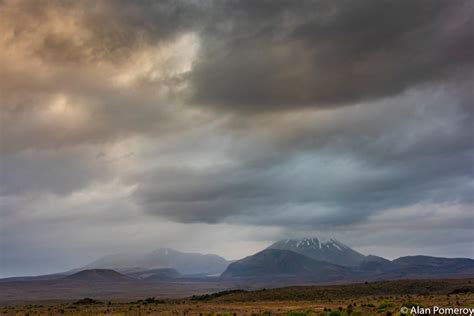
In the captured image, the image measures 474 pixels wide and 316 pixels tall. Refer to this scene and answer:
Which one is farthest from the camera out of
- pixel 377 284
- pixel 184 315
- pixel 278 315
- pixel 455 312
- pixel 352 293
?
pixel 377 284

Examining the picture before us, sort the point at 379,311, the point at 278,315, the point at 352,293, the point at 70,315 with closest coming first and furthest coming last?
the point at 379,311
the point at 278,315
the point at 70,315
the point at 352,293

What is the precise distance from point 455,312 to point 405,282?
98171 millimetres

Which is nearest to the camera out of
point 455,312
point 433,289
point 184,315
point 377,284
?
point 455,312

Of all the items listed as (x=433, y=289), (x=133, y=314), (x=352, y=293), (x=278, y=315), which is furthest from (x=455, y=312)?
(x=433, y=289)

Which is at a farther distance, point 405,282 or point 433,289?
point 405,282

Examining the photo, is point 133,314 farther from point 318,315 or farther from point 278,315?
point 318,315

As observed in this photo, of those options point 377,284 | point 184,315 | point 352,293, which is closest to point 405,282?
point 377,284

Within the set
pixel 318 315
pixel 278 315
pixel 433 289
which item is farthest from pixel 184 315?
pixel 433 289

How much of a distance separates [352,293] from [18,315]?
71.7 m

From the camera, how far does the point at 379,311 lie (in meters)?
46.8

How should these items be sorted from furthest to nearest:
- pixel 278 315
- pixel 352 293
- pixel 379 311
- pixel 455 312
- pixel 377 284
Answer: pixel 377 284 < pixel 352 293 < pixel 278 315 < pixel 379 311 < pixel 455 312

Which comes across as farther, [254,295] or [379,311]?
[254,295]

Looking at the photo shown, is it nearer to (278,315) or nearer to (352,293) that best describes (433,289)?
(352,293)

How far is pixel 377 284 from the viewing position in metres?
128
